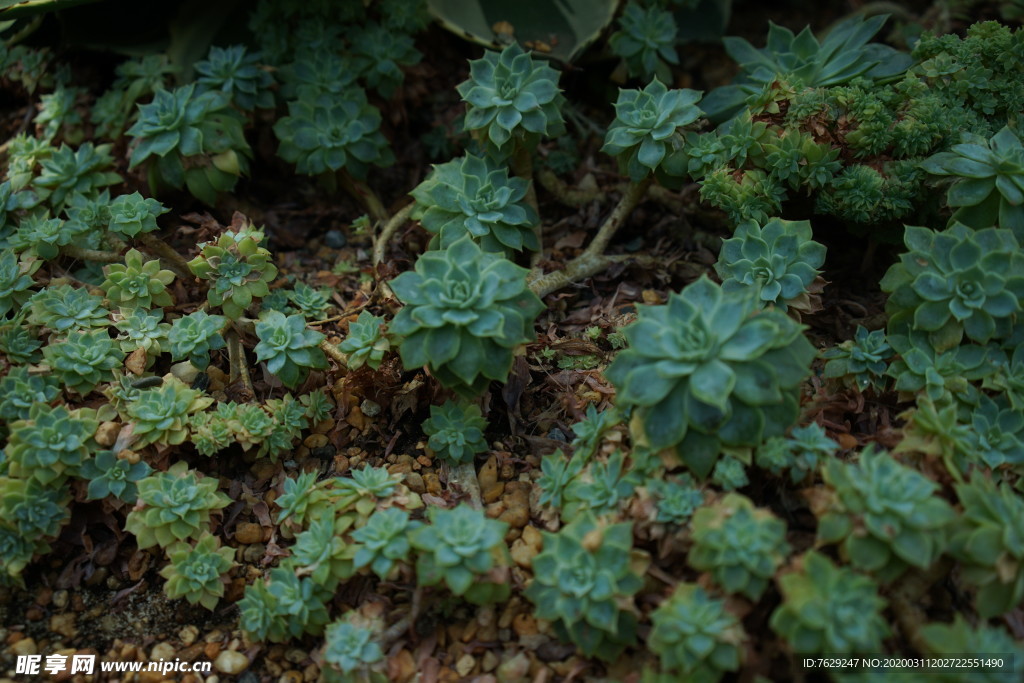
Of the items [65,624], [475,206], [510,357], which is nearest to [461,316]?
[510,357]

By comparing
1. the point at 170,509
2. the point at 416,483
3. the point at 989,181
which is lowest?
the point at 416,483

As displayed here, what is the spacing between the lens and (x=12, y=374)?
209 centimetres

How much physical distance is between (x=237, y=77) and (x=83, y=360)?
1.12 metres

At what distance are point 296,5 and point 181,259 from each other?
39.5 inches

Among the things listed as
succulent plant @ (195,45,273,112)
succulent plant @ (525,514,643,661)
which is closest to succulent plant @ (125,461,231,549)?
succulent plant @ (525,514,643,661)

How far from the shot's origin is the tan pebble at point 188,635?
1.97 m

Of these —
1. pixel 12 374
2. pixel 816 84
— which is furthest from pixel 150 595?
pixel 816 84

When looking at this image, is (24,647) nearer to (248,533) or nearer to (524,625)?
(248,533)

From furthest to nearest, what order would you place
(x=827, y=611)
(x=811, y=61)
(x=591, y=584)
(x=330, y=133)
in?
(x=330, y=133)
(x=811, y=61)
(x=591, y=584)
(x=827, y=611)

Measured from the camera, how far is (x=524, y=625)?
1.89m

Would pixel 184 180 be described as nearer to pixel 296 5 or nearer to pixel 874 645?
pixel 296 5

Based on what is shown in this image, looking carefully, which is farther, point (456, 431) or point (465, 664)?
point (456, 431)
